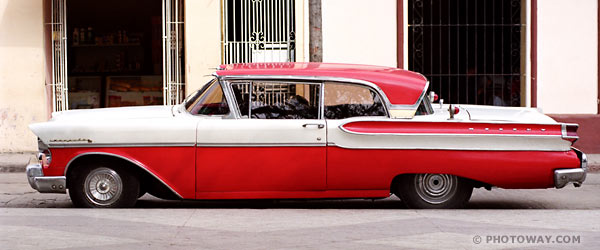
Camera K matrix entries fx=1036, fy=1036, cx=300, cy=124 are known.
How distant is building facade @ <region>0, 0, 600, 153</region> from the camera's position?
1700 cm

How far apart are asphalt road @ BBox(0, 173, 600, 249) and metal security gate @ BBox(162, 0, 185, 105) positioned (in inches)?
283

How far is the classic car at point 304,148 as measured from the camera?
941cm

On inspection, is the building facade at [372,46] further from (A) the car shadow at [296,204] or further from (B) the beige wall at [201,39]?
(A) the car shadow at [296,204]

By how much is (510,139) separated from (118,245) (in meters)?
3.92

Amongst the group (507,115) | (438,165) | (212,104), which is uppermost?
(212,104)

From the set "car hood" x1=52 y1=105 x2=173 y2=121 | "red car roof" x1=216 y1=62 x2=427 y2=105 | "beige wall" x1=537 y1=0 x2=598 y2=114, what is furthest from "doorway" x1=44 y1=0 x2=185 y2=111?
"red car roof" x1=216 y1=62 x2=427 y2=105

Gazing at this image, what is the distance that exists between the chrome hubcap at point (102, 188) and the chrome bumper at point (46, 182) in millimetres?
225

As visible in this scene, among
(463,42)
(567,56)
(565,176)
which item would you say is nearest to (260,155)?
(565,176)

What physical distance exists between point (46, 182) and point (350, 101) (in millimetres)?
2896

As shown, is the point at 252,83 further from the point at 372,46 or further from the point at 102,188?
the point at 372,46

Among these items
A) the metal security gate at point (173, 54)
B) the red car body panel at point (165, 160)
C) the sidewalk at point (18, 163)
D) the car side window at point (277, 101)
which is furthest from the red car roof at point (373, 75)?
the metal security gate at point (173, 54)

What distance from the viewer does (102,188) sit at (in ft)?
31.4

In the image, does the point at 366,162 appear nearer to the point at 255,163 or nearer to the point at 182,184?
the point at 255,163

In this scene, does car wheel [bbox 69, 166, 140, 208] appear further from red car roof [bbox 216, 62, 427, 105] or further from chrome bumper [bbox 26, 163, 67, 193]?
red car roof [bbox 216, 62, 427, 105]
